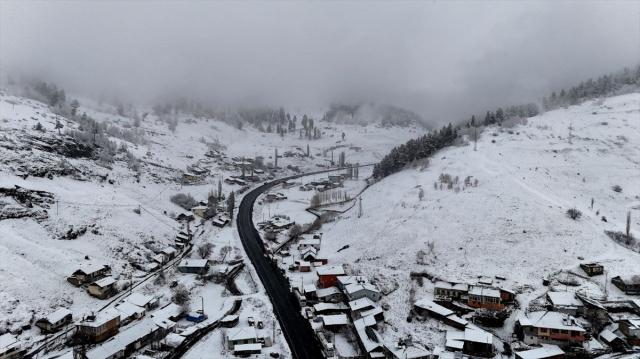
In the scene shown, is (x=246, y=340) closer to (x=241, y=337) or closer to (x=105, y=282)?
(x=241, y=337)

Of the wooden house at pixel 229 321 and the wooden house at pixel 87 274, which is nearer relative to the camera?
the wooden house at pixel 229 321

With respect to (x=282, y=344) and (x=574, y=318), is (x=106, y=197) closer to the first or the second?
(x=282, y=344)

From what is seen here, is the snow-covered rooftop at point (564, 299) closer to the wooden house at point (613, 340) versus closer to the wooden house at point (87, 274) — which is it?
the wooden house at point (613, 340)

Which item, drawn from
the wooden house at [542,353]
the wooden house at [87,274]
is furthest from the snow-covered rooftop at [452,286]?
the wooden house at [87,274]

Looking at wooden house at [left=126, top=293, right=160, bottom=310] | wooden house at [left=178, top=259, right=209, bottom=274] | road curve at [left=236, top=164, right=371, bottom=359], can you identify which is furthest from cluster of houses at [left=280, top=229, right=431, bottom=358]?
wooden house at [left=126, top=293, right=160, bottom=310]

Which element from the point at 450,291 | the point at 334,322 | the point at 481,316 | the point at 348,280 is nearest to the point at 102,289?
the point at 334,322
